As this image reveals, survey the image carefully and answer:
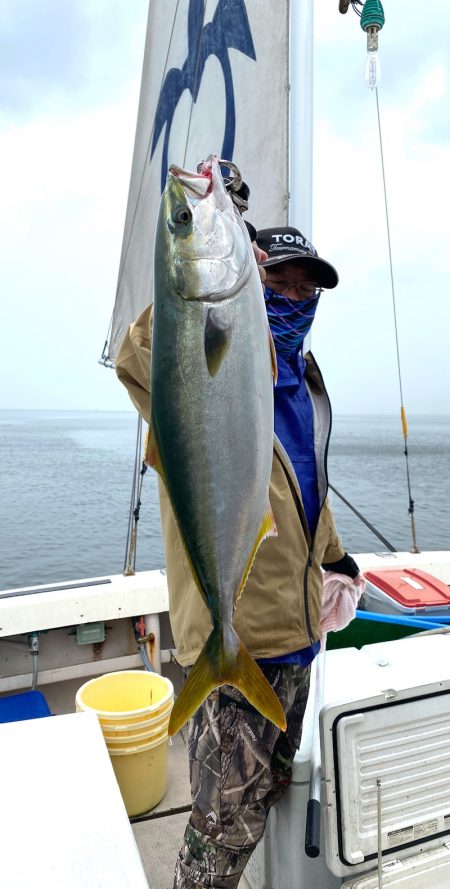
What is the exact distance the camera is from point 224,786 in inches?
70.3

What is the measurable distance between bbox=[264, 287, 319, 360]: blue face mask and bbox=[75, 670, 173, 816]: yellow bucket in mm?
2280

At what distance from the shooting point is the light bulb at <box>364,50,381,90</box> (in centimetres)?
362

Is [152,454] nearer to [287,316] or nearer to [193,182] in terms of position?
[193,182]

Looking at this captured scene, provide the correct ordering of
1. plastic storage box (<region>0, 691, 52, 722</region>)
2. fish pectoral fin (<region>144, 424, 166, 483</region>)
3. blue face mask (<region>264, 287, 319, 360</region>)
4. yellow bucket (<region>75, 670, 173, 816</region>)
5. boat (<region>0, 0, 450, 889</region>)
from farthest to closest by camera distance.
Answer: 1. plastic storage box (<region>0, 691, 52, 722</region>)
2. yellow bucket (<region>75, 670, 173, 816</region>)
3. blue face mask (<region>264, 287, 319, 360</region>)
4. boat (<region>0, 0, 450, 889</region>)
5. fish pectoral fin (<region>144, 424, 166, 483</region>)

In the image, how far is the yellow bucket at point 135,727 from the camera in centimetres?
310

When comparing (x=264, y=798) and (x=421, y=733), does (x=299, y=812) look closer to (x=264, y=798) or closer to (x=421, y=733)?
(x=264, y=798)

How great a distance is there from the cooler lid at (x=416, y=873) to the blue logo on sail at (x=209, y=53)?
350 centimetres

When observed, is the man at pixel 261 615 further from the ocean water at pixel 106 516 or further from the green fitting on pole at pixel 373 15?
the ocean water at pixel 106 516

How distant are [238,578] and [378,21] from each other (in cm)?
378

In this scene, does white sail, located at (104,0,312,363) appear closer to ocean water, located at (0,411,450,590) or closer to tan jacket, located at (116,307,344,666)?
tan jacket, located at (116,307,344,666)

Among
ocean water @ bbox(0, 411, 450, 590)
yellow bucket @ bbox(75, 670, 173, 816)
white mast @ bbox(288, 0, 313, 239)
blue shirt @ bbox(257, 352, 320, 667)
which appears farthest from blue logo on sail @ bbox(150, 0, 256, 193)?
ocean water @ bbox(0, 411, 450, 590)

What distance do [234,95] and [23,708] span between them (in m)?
3.85

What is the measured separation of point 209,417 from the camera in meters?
1.22

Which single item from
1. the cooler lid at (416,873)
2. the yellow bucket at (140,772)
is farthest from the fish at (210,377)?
the yellow bucket at (140,772)
